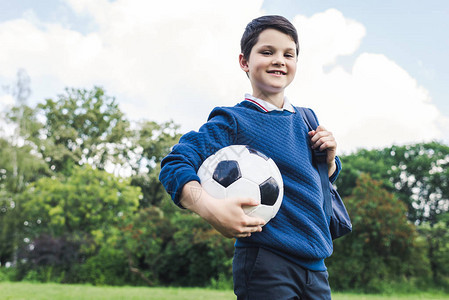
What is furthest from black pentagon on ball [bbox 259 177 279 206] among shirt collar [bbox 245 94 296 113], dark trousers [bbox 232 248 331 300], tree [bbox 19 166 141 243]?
tree [bbox 19 166 141 243]

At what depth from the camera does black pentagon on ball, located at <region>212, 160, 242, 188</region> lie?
1585mm

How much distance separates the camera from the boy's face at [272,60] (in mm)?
1916

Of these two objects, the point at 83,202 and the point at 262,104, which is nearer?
the point at 262,104

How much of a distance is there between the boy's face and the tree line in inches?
484

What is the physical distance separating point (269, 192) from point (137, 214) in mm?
17153

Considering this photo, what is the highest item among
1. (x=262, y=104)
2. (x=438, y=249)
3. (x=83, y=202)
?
(x=262, y=104)

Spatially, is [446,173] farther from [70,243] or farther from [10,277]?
[10,277]

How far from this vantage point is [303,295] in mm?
1729

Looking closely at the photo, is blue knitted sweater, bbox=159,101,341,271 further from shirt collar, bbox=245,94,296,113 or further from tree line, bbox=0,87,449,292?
tree line, bbox=0,87,449,292

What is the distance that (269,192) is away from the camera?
1630 mm

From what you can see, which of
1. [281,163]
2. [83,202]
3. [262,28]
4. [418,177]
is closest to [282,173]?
[281,163]

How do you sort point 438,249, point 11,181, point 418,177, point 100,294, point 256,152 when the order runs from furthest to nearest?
point 418,177 → point 11,181 → point 438,249 → point 100,294 → point 256,152

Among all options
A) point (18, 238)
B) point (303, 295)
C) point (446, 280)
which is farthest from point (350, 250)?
point (18, 238)

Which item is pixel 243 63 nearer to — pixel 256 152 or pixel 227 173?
pixel 256 152
